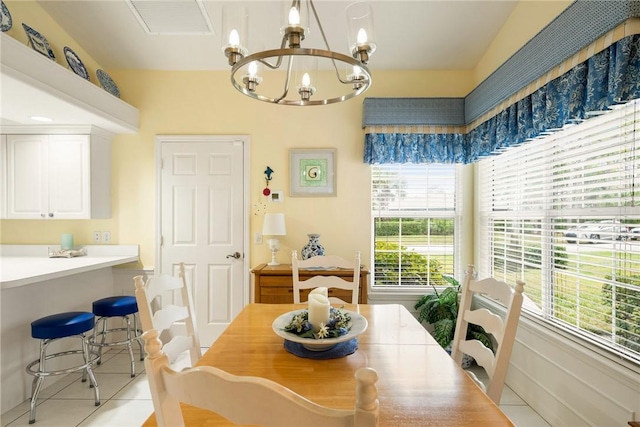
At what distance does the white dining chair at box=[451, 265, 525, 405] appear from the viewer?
1.18 m

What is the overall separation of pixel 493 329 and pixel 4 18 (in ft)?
11.5

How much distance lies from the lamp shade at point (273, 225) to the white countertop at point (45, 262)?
4.60 feet

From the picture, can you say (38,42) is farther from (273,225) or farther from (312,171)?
(312,171)

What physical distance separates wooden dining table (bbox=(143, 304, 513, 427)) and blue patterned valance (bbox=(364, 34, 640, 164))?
1422 mm

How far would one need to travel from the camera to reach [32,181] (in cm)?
305

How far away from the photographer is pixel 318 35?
9.36 ft

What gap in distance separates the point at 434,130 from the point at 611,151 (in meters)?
1.61

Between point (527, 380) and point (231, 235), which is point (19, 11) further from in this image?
point (527, 380)

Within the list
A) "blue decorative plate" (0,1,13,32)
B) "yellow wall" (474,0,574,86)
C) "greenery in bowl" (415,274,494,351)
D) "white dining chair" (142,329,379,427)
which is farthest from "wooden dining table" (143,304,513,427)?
"blue decorative plate" (0,1,13,32)

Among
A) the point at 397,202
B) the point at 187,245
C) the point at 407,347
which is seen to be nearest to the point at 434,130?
the point at 397,202

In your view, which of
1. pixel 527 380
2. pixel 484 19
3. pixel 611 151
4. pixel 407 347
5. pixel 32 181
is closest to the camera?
pixel 407 347

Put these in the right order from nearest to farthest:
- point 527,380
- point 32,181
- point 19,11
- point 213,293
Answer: point 527,380
point 19,11
point 32,181
point 213,293

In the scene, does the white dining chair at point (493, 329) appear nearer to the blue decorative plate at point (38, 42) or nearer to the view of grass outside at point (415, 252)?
the view of grass outside at point (415, 252)

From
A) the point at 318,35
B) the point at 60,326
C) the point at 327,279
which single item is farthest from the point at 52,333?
the point at 318,35
